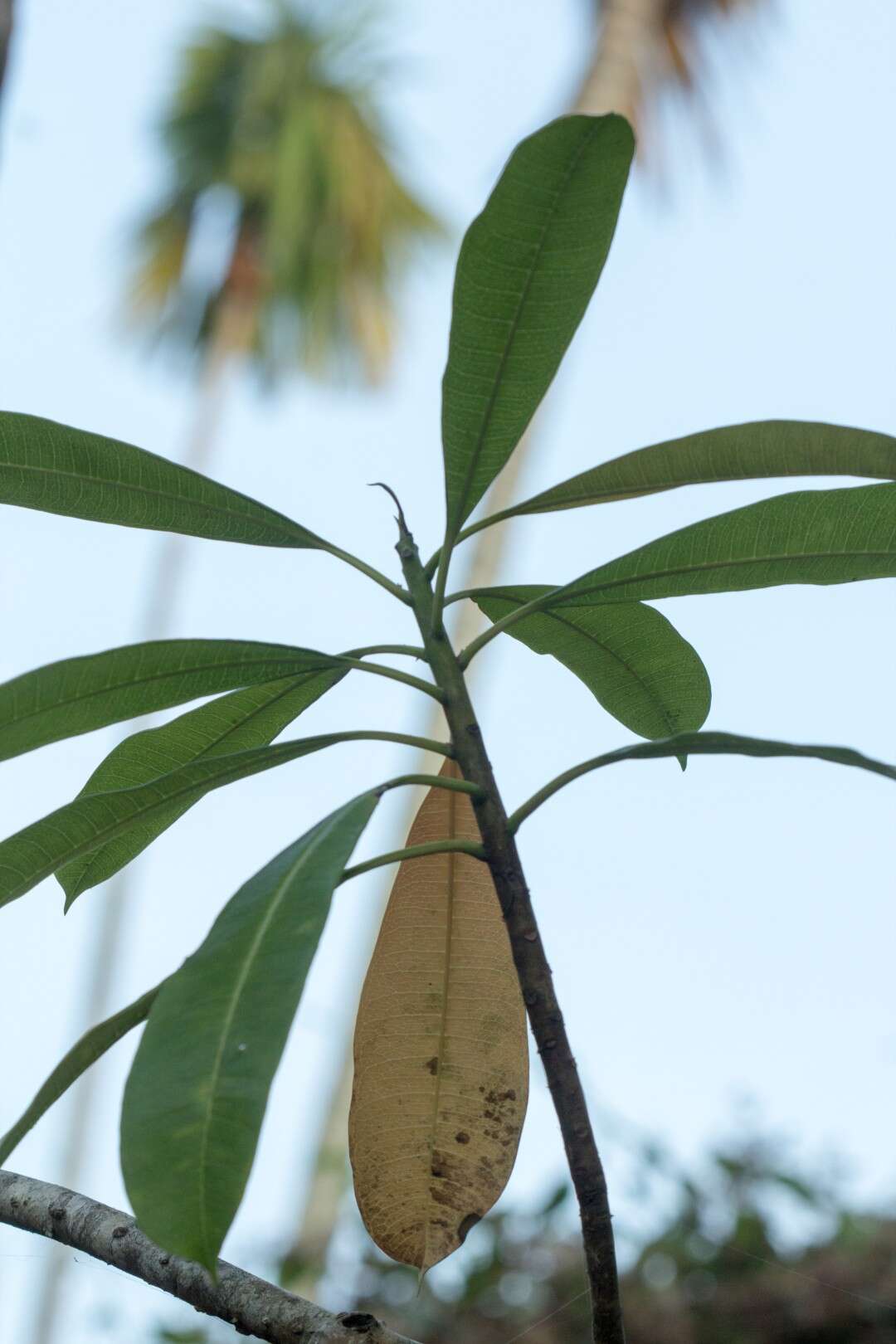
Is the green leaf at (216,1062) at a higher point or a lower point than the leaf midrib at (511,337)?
lower

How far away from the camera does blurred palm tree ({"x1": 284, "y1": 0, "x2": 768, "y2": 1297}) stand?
385 cm

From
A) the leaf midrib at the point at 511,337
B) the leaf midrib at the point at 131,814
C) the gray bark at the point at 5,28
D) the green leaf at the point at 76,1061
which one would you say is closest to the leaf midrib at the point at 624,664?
the leaf midrib at the point at 511,337

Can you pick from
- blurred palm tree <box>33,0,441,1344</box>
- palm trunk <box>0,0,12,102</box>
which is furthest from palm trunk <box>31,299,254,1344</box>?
palm trunk <box>0,0,12,102</box>

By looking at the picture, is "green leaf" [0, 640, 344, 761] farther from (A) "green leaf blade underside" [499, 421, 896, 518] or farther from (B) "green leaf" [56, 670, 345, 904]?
(A) "green leaf blade underside" [499, 421, 896, 518]

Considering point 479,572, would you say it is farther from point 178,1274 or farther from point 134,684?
point 178,1274

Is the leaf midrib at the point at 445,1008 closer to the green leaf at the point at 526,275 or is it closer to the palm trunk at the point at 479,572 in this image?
the green leaf at the point at 526,275

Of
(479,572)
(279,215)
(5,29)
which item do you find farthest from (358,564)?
(279,215)

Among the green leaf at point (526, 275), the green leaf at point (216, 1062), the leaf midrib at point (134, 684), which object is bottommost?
the green leaf at point (216, 1062)

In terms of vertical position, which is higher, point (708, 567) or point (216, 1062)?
point (708, 567)

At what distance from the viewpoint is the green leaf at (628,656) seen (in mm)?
803

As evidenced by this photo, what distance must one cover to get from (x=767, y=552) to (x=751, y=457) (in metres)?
0.08

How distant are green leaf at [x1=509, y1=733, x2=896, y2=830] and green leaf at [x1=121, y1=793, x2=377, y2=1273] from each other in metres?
0.13

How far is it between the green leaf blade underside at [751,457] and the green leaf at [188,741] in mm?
194

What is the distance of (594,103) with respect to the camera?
15.7 feet
